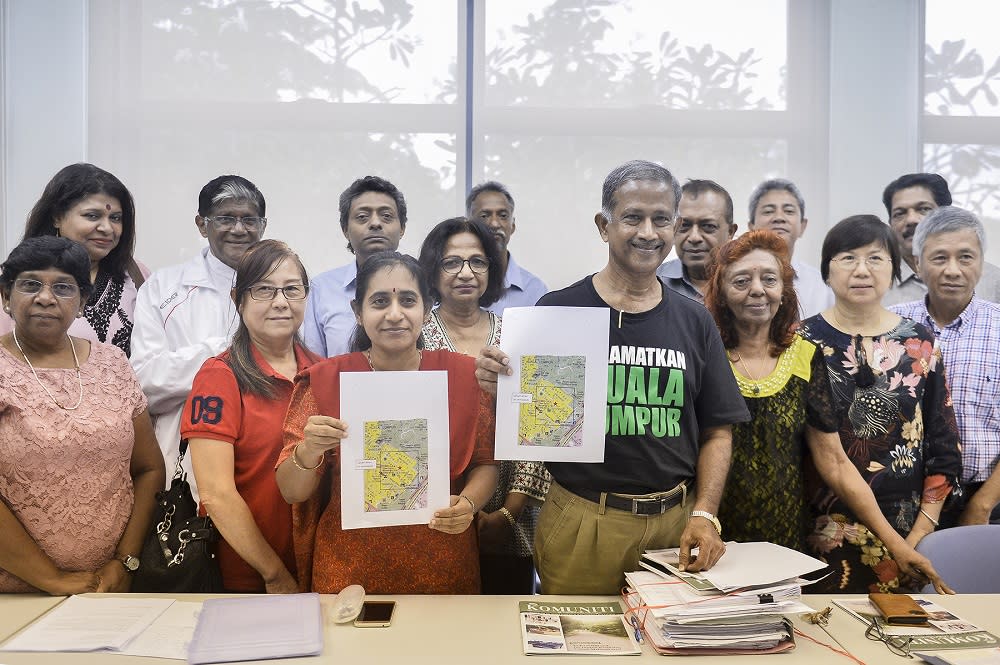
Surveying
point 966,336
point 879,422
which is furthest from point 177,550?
point 966,336

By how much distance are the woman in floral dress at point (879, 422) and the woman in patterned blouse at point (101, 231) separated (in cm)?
264

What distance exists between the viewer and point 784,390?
2.47 m

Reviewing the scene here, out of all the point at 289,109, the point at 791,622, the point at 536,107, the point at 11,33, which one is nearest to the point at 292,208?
the point at 289,109

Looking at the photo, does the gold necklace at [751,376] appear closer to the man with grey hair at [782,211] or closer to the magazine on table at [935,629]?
the magazine on table at [935,629]

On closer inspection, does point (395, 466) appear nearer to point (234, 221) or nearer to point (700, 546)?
point (700, 546)

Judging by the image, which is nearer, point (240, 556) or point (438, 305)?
point (240, 556)

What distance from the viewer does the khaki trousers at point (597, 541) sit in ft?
7.25

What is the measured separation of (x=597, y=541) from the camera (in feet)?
7.28

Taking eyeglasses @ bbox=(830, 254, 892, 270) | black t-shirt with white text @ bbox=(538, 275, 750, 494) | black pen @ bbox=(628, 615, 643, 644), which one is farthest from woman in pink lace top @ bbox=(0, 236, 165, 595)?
eyeglasses @ bbox=(830, 254, 892, 270)

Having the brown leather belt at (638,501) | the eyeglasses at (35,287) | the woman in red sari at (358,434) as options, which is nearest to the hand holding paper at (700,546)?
the brown leather belt at (638,501)

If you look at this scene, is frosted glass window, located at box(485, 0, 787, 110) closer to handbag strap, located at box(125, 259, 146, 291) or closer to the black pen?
handbag strap, located at box(125, 259, 146, 291)

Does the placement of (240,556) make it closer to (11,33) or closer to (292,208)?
(292,208)

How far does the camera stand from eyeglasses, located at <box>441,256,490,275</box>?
9.39 ft

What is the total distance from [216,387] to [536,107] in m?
2.31
